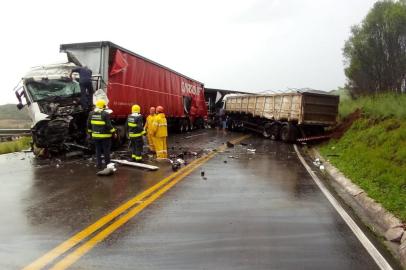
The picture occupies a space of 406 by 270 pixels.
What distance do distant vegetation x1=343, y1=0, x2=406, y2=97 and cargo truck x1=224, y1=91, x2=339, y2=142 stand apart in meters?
11.0

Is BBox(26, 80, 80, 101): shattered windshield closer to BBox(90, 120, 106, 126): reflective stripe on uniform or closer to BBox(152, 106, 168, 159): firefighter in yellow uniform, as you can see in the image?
BBox(152, 106, 168, 159): firefighter in yellow uniform

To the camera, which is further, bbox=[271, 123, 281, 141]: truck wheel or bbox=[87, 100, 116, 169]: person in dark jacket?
bbox=[271, 123, 281, 141]: truck wheel

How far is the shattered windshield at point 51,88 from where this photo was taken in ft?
47.9

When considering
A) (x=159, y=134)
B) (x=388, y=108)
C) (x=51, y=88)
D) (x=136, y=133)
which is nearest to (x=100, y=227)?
(x=136, y=133)

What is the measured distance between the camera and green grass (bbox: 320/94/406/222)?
8.70 meters

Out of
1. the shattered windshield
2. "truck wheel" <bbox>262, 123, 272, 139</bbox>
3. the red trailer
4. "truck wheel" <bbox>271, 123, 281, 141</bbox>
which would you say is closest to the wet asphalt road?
the shattered windshield

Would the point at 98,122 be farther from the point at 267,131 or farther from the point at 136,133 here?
the point at 267,131

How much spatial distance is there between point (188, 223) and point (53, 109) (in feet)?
30.6

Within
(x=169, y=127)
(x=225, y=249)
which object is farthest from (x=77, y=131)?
(x=169, y=127)

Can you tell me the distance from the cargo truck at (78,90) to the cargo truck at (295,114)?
6.22 metres

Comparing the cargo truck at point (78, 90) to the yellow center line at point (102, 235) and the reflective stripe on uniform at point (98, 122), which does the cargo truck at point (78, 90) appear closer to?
the reflective stripe on uniform at point (98, 122)

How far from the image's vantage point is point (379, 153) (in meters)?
12.4

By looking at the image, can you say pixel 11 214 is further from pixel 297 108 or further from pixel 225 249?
pixel 297 108

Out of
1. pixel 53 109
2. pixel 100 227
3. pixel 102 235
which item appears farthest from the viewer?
pixel 53 109
